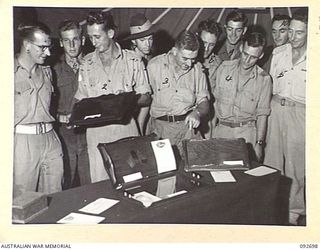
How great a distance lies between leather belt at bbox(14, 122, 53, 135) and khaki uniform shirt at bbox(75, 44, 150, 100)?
170 mm

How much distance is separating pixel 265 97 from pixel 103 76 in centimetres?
47

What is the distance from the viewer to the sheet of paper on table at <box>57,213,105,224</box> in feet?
3.46

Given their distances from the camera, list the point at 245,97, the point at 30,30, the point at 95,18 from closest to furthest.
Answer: the point at 30,30
the point at 95,18
the point at 245,97

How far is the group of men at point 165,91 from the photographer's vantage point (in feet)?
3.97

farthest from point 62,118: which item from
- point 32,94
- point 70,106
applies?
point 32,94

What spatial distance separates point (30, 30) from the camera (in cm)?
117

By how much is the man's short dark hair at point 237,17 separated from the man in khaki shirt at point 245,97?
117 millimetres

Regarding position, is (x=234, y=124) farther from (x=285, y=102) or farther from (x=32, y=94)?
(x=32, y=94)

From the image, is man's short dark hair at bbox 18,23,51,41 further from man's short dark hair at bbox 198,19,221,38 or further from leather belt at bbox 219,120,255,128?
leather belt at bbox 219,120,255,128

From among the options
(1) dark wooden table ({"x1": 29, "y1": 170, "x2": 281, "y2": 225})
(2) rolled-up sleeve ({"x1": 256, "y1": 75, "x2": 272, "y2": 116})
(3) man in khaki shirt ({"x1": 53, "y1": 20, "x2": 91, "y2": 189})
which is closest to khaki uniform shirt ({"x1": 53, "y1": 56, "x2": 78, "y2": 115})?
(3) man in khaki shirt ({"x1": 53, "y1": 20, "x2": 91, "y2": 189})

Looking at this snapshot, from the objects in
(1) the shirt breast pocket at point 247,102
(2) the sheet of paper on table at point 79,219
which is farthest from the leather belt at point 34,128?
(1) the shirt breast pocket at point 247,102

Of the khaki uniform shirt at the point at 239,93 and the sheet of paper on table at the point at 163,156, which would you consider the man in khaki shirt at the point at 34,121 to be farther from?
the khaki uniform shirt at the point at 239,93

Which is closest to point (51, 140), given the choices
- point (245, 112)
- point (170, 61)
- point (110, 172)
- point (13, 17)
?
point (110, 172)

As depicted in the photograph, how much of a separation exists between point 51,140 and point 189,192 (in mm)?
Answer: 404
